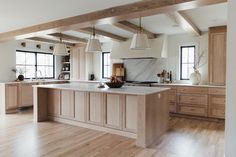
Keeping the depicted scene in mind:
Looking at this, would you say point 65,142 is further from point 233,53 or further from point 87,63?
point 87,63

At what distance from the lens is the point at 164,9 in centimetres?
320

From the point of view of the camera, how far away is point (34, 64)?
309 inches

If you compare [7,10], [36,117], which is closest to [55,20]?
[7,10]

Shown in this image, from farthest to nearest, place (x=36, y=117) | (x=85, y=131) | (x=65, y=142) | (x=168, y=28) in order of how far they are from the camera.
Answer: (x=168, y=28) < (x=36, y=117) < (x=85, y=131) < (x=65, y=142)

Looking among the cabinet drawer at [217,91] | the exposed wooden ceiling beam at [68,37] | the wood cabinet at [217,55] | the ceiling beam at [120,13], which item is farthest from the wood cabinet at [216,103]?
the exposed wooden ceiling beam at [68,37]

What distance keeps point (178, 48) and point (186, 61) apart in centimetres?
48

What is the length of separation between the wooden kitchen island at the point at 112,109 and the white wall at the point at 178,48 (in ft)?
7.84

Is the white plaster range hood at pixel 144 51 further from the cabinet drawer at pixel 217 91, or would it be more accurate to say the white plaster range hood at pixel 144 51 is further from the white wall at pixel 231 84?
the white wall at pixel 231 84

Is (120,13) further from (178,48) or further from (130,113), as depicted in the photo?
(178,48)

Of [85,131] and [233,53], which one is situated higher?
[233,53]

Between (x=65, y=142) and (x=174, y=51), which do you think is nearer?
(x=65, y=142)

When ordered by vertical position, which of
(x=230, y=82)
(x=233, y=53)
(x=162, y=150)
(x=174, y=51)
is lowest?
(x=162, y=150)

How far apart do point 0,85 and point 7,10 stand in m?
3.13

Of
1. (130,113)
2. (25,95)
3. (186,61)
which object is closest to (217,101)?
(186,61)
